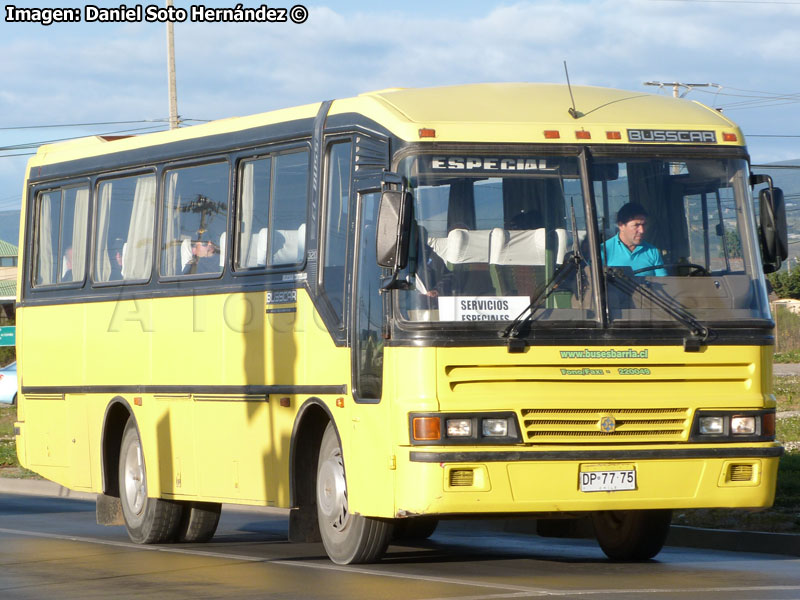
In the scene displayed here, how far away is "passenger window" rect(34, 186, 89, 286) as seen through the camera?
1571 centimetres

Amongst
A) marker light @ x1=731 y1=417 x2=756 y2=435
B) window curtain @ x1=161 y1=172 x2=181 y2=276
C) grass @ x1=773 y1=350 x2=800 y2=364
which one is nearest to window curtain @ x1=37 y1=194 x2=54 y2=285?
window curtain @ x1=161 y1=172 x2=181 y2=276

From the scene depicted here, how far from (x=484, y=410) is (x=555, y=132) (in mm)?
2011

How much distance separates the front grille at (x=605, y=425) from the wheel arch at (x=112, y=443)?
557 centimetres

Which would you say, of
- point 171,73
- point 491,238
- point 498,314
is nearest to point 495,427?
point 498,314

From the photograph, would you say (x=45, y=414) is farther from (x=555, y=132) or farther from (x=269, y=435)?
(x=555, y=132)

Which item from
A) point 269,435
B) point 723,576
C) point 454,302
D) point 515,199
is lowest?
point 723,576

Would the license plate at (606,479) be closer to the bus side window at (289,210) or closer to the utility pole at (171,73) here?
the bus side window at (289,210)

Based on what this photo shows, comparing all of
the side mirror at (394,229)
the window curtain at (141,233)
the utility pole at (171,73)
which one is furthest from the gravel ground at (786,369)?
the side mirror at (394,229)

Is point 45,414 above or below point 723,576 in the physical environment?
above

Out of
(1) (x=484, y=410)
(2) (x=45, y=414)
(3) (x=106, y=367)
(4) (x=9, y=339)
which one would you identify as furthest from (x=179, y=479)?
(4) (x=9, y=339)

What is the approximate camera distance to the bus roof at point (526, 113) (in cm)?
1088

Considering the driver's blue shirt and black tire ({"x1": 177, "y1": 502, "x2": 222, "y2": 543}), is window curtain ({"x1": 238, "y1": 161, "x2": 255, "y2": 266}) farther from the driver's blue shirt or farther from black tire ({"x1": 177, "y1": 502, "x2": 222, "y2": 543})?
the driver's blue shirt

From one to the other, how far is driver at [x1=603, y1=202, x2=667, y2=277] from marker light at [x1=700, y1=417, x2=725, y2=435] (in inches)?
40.3

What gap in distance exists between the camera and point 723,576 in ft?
36.0
